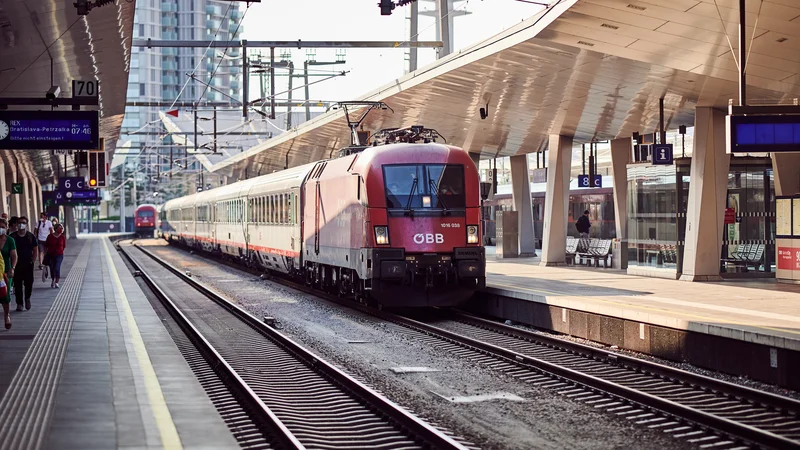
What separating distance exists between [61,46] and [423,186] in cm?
701

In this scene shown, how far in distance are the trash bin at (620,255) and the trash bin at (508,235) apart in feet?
22.4

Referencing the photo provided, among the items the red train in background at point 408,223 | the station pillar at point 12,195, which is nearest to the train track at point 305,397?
the red train in background at point 408,223

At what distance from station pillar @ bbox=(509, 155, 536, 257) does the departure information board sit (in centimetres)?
2266

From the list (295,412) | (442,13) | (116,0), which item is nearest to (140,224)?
(442,13)

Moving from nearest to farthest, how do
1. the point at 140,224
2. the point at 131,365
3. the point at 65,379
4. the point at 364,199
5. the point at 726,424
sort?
1. the point at 726,424
2. the point at 65,379
3. the point at 131,365
4. the point at 364,199
5. the point at 140,224

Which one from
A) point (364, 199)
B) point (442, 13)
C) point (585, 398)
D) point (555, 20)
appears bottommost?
point (585, 398)

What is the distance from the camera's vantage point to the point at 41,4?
48.0 ft

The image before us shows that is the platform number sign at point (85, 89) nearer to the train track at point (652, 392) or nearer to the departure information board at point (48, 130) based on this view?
the departure information board at point (48, 130)

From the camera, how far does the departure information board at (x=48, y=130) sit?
53.6 feet

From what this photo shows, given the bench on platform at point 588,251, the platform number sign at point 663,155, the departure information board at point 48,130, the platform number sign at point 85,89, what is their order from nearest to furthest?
the departure information board at point 48,130, the platform number sign at point 85,89, the platform number sign at point 663,155, the bench on platform at point 588,251

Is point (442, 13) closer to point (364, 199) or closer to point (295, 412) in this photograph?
point (364, 199)

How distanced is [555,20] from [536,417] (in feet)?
26.2

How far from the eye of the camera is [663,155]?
23688mm

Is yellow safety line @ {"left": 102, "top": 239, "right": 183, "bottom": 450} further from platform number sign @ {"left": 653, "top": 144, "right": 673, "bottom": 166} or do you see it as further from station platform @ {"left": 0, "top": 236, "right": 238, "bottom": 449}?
platform number sign @ {"left": 653, "top": 144, "right": 673, "bottom": 166}
